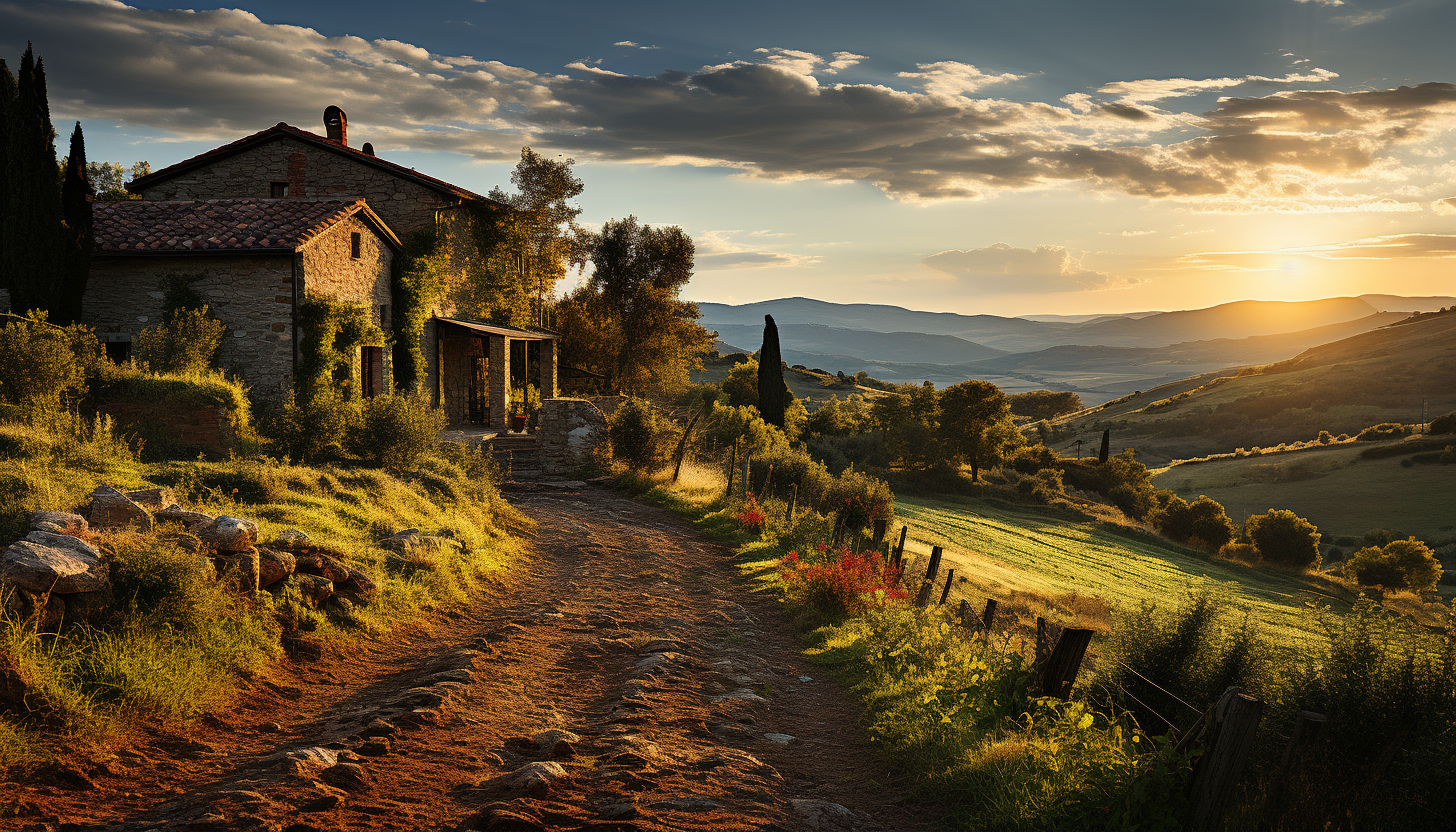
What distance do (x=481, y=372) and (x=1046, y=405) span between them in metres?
98.0

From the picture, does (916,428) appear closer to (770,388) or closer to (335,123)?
(770,388)

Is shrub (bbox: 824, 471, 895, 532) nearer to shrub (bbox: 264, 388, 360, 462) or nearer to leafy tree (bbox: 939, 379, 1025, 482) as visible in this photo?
shrub (bbox: 264, 388, 360, 462)

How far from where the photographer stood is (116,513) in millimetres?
6680

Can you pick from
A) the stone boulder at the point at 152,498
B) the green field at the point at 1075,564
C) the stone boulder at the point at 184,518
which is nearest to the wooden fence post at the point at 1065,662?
the stone boulder at the point at 184,518

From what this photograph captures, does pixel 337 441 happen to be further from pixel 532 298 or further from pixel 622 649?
pixel 532 298

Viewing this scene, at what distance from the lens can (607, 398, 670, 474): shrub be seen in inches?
870

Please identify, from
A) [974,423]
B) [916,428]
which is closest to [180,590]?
[916,428]

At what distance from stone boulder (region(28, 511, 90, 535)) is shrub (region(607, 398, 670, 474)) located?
16.0 m

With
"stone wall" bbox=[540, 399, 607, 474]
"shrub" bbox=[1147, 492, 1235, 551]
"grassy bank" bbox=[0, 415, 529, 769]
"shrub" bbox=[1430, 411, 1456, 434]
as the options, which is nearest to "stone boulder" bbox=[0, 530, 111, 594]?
"grassy bank" bbox=[0, 415, 529, 769]

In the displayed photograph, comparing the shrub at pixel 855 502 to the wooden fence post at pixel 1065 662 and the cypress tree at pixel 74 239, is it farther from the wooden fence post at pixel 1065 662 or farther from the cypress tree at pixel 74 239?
the cypress tree at pixel 74 239

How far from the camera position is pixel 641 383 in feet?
125

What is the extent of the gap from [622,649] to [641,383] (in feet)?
98.8

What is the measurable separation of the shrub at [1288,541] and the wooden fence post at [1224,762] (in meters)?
39.8

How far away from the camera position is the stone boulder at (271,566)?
712 cm
